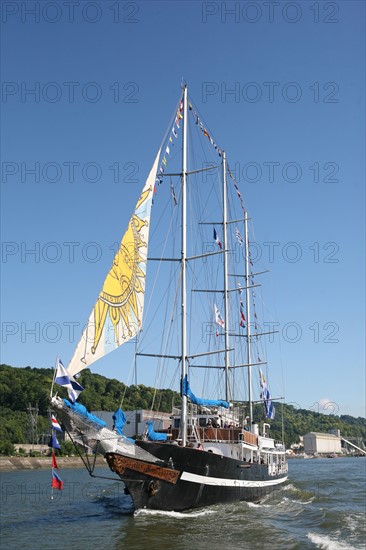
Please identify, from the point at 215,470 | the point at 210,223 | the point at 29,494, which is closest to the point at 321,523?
the point at 215,470

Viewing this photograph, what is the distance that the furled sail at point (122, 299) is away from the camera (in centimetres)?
2342

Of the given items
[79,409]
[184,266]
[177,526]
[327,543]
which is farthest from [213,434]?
[327,543]

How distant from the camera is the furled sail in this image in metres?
23.4

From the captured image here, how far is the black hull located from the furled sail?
22.0 ft

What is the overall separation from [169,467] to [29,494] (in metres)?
20.0

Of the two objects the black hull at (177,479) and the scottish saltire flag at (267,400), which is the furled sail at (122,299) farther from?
the scottish saltire flag at (267,400)

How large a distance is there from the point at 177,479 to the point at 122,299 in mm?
9441

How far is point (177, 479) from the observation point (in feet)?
93.4

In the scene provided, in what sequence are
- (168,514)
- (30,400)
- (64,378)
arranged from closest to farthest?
(64,378) < (168,514) < (30,400)

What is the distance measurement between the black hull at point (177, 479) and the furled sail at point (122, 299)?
6.71 metres

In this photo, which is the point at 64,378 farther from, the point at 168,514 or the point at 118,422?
the point at 168,514

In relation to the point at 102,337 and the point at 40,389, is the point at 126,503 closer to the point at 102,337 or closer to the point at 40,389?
the point at 102,337

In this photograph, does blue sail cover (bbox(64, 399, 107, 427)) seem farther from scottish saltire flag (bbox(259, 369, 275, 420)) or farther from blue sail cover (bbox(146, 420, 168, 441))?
scottish saltire flag (bbox(259, 369, 275, 420))

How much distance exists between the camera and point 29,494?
4369cm
